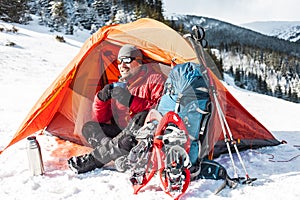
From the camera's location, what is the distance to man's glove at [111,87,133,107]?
3.65 m

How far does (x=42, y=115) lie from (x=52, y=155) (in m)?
0.59

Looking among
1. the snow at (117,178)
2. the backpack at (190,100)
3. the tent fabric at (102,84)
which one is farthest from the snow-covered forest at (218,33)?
the snow at (117,178)

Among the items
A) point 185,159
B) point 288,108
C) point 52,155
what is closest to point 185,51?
point 185,159

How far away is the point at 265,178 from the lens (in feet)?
10.2

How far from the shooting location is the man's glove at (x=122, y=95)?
12.0ft

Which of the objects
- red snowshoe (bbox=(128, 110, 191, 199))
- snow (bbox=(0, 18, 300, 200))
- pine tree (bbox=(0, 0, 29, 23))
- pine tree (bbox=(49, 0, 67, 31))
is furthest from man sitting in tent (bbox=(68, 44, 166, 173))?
pine tree (bbox=(49, 0, 67, 31))

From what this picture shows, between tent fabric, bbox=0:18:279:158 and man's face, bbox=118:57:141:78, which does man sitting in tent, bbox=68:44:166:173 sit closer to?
man's face, bbox=118:57:141:78

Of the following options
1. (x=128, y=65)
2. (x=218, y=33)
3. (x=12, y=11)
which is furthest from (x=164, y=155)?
(x=218, y=33)

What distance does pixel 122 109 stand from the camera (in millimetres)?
3871

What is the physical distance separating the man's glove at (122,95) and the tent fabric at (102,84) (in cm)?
66

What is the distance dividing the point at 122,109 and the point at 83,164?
2.93ft

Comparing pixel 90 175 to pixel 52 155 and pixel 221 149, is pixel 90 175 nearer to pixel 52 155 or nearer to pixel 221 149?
pixel 52 155

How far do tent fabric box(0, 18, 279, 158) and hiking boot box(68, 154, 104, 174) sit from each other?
0.90 m

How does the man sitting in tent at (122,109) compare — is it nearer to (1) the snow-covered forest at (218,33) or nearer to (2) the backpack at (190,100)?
(2) the backpack at (190,100)
